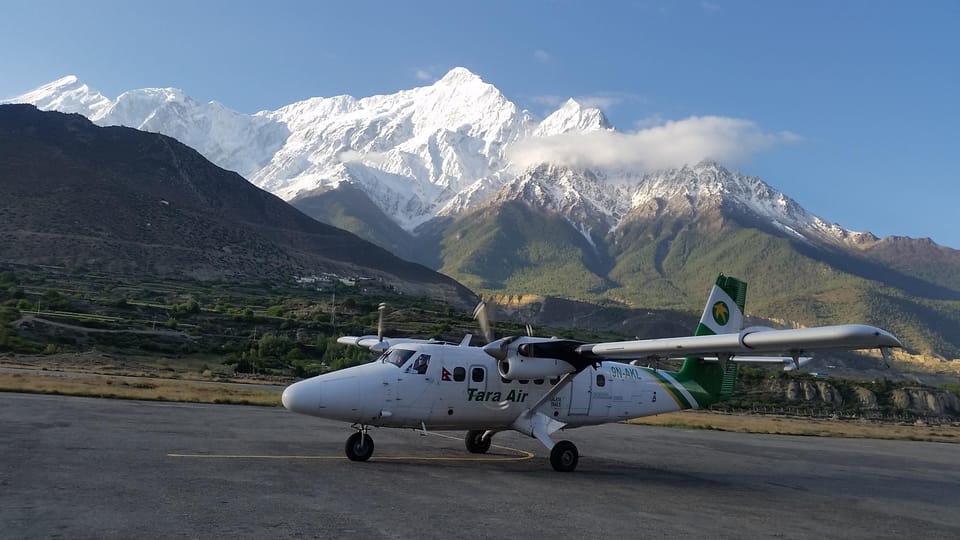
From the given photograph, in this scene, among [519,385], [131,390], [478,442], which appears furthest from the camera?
[131,390]

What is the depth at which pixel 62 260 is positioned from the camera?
355 feet

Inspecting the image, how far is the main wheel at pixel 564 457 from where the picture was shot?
60.8 ft

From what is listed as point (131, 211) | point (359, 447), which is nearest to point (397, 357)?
point (359, 447)

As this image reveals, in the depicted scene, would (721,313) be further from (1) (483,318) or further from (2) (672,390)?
(1) (483,318)

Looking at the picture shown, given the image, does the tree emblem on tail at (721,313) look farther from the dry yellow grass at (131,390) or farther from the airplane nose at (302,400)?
the dry yellow grass at (131,390)

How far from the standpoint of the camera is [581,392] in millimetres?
20797

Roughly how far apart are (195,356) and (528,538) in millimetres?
57029

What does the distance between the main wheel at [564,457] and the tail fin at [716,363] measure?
605 cm

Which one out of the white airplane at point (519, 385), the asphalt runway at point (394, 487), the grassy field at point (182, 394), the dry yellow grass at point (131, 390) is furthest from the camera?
the grassy field at point (182, 394)

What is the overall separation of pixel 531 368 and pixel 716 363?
800 cm

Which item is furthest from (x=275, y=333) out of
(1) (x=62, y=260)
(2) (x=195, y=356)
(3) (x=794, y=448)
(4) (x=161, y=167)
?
(4) (x=161, y=167)

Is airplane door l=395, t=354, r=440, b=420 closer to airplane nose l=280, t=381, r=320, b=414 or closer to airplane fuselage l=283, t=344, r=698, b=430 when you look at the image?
airplane fuselage l=283, t=344, r=698, b=430

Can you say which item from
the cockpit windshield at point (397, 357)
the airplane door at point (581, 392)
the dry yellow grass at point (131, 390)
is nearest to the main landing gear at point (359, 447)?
the cockpit windshield at point (397, 357)

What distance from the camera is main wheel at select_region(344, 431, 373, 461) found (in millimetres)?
17266
